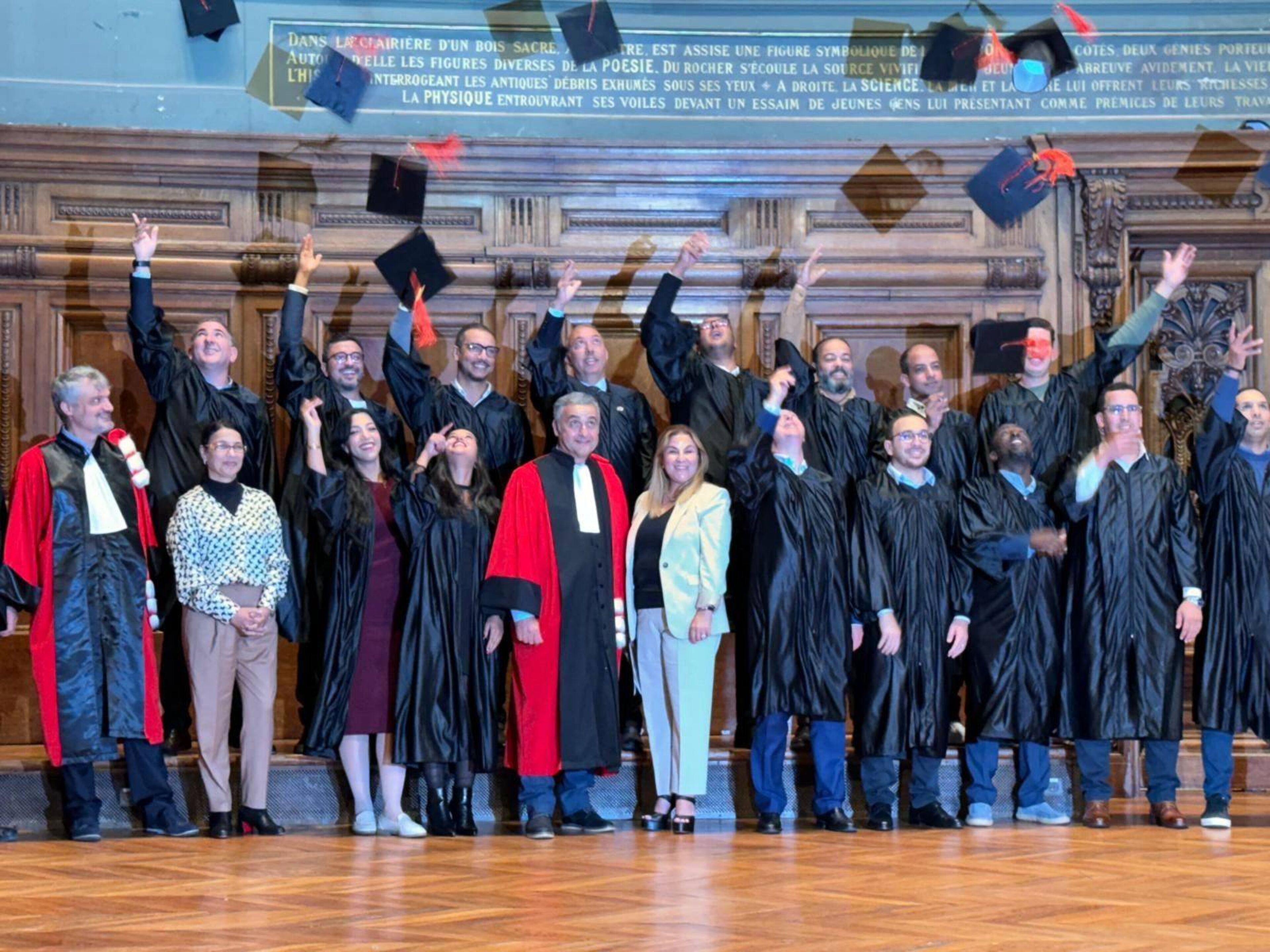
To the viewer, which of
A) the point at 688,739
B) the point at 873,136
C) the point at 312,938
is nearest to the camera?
the point at 312,938

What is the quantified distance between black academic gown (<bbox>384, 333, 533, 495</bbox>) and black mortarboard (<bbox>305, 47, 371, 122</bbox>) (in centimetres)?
143

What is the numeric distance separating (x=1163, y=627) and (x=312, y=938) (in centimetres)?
358

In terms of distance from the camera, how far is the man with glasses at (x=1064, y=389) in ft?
22.2

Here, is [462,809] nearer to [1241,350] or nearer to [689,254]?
[689,254]

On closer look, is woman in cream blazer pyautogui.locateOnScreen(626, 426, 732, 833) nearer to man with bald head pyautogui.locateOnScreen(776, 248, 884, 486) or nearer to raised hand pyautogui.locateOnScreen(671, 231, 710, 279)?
man with bald head pyautogui.locateOnScreen(776, 248, 884, 486)

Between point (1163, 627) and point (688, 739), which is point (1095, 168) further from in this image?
point (688, 739)

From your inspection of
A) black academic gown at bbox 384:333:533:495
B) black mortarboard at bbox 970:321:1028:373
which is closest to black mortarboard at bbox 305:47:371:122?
black academic gown at bbox 384:333:533:495

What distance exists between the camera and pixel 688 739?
584cm

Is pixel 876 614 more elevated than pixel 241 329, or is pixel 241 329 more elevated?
pixel 241 329

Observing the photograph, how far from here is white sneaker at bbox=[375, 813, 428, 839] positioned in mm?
5684

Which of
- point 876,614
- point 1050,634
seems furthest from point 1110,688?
point 876,614

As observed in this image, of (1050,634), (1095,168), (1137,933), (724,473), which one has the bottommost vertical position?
(1137,933)

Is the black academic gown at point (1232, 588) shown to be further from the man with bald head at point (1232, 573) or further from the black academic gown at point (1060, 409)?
the black academic gown at point (1060, 409)

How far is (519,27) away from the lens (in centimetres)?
766
